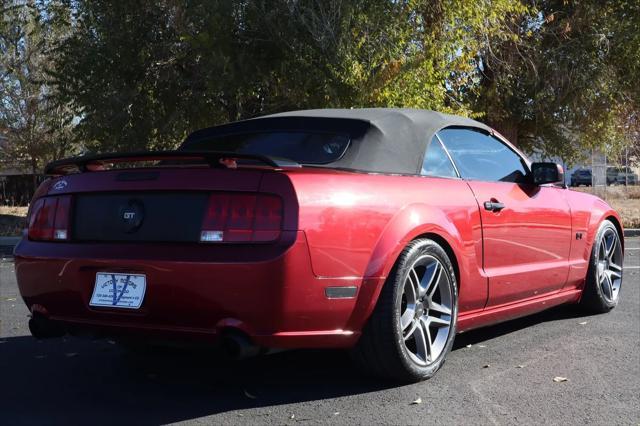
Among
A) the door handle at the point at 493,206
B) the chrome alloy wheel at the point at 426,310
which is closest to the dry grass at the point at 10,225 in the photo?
the door handle at the point at 493,206

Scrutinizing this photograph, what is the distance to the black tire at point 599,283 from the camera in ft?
19.2

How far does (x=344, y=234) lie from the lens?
3.53m

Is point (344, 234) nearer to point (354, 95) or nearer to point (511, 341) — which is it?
point (511, 341)

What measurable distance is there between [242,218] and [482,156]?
7.22ft

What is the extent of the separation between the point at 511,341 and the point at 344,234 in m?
2.10

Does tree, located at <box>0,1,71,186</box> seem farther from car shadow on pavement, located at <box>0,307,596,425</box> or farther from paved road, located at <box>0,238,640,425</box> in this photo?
paved road, located at <box>0,238,640,425</box>

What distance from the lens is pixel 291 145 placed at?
14.3ft

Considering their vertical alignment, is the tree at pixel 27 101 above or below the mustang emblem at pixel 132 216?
above


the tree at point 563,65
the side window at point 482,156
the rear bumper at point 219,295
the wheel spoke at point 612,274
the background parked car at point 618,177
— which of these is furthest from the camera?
the background parked car at point 618,177

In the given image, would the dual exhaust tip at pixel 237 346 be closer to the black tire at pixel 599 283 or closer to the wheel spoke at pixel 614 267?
the black tire at pixel 599 283

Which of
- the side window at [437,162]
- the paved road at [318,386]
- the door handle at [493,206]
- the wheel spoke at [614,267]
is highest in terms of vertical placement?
the side window at [437,162]

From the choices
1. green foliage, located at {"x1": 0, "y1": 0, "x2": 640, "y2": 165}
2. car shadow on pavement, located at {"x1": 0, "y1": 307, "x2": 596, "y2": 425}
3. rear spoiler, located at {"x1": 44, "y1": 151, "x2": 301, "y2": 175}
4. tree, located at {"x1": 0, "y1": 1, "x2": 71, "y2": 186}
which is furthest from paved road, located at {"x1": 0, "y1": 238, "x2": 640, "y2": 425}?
tree, located at {"x1": 0, "y1": 1, "x2": 71, "y2": 186}

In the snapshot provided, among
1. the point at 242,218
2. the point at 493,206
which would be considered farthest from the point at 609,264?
the point at 242,218

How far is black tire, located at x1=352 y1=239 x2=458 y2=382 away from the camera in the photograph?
3.68 metres
